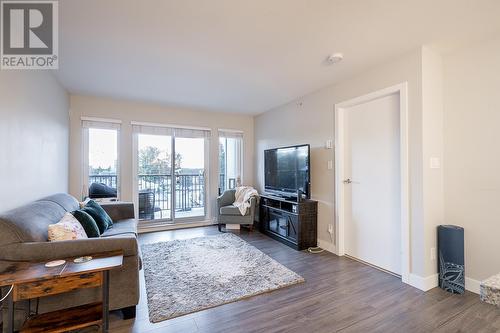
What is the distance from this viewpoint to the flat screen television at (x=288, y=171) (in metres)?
3.51

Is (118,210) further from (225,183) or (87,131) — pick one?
(225,183)

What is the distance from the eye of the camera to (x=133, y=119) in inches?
169

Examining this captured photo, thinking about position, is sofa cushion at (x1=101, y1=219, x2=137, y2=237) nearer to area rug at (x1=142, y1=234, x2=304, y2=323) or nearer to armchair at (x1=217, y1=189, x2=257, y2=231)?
area rug at (x1=142, y1=234, x2=304, y2=323)

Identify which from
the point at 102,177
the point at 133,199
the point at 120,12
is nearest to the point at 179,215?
the point at 133,199

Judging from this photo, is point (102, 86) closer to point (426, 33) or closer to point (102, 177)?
point (102, 177)

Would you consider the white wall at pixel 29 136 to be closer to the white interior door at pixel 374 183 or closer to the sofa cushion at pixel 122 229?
the sofa cushion at pixel 122 229

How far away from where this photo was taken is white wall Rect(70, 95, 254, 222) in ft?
12.6

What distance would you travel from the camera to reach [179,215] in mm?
4781

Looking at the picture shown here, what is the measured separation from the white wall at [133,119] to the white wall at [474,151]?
11.9 ft

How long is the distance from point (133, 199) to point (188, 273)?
2.34 m

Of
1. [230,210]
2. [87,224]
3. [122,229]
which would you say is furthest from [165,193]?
[87,224]

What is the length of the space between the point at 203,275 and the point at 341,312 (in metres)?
1.43

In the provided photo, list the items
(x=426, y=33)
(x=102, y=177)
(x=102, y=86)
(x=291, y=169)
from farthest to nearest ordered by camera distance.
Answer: (x=102, y=177)
(x=291, y=169)
(x=102, y=86)
(x=426, y=33)

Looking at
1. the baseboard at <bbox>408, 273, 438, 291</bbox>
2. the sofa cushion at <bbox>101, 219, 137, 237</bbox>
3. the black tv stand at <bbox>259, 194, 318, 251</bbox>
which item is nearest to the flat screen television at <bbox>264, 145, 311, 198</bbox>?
the black tv stand at <bbox>259, 194, 318, 251</bbox>
